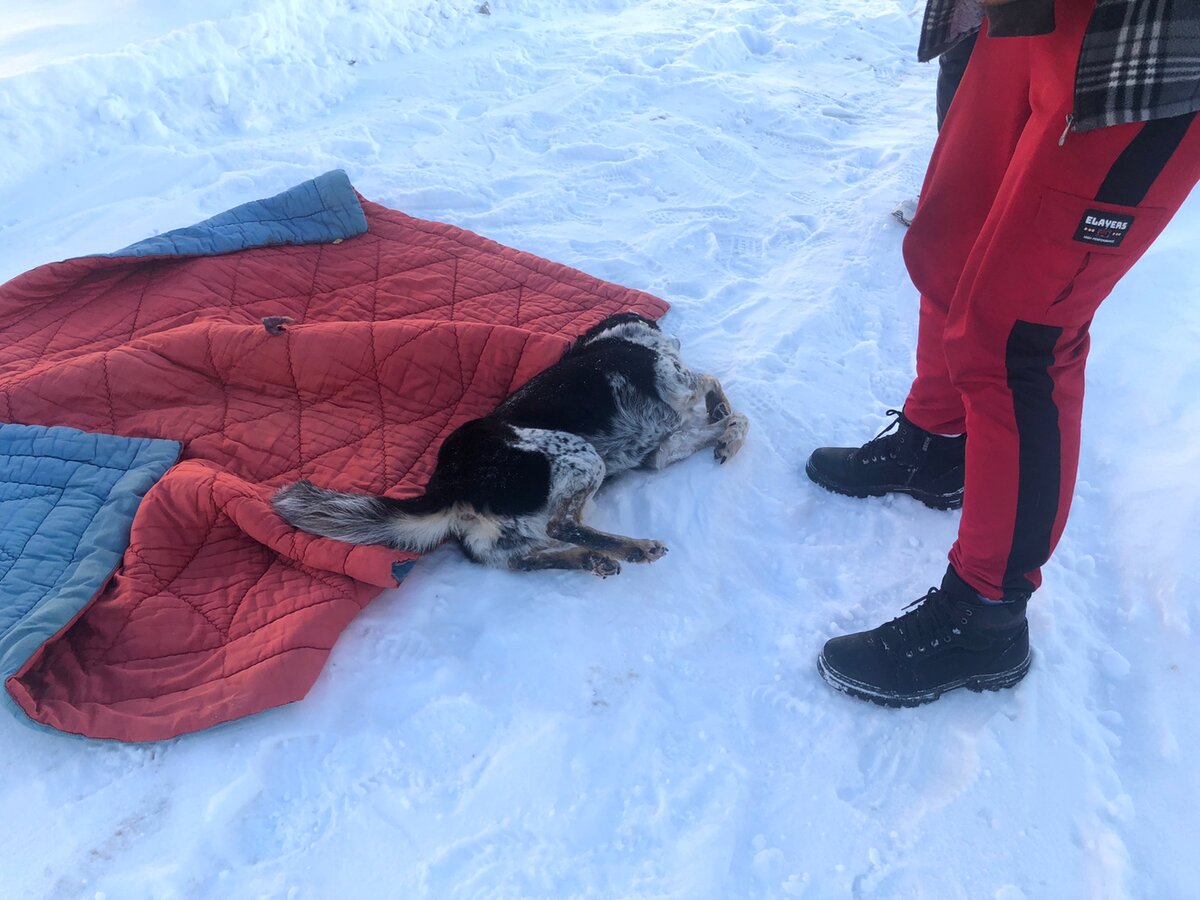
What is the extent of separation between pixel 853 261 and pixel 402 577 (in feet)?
10.0

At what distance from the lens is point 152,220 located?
A: 175 inches

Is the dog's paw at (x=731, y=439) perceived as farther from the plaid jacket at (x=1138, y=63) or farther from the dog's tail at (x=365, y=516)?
the plaid jacket at (x=1138, y=63)

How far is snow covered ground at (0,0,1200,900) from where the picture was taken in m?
1.83

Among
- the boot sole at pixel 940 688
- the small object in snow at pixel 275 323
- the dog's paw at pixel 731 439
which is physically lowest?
the boot sole at pixel 940 688

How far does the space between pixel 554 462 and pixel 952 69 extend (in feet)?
6.07

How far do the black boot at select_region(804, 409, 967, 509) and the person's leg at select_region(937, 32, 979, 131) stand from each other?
3.53 feet

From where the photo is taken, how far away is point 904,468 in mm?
2760

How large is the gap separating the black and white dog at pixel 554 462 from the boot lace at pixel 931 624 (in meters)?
0.83

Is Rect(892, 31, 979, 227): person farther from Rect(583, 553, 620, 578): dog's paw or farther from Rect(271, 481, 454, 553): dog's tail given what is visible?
Rect(271, 481, 454, 553): dog's tail

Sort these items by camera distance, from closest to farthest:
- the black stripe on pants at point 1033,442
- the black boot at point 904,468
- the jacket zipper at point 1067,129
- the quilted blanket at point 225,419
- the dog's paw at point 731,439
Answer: the jacket zipper at point 1067,129, the black stripe on pants at point 1033,442, the quilted blanket at point 225,419, the black boot at point 904,468, the dog's paw at point 731,439

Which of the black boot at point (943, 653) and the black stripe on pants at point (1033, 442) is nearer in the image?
the black stripe on pants at point (1033, 442)

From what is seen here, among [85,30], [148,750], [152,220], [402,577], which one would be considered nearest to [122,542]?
[148,750]

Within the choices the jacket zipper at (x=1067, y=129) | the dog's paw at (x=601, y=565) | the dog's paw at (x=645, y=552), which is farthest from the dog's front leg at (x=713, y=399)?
the jacket zipper at (x=1067, y=129)

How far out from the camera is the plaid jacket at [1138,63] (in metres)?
1.41
